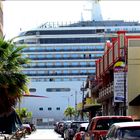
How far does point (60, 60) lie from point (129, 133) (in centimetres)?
12639

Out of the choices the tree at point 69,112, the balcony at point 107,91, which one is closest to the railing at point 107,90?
the balcony at point 107,91

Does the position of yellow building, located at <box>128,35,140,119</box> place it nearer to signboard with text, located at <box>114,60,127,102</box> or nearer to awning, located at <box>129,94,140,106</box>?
awning, located at <box>129,94,140,106</box>

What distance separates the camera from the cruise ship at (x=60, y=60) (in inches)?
5468

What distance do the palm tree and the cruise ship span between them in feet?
339

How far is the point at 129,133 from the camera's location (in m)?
15.1

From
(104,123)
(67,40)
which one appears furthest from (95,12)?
(104,123)

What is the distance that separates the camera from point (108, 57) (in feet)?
180

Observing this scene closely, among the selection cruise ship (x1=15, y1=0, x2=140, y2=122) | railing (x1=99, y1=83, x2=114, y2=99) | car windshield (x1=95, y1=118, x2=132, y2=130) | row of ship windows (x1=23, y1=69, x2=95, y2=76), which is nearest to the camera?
car windshield (x1=95, y1=118, x2=132, y2=130)

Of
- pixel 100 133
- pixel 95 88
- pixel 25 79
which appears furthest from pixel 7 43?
pixel 95 88

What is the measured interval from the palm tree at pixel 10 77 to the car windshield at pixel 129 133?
17.5m

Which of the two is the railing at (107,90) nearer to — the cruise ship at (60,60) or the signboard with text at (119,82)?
the signboard with text at (119,82)

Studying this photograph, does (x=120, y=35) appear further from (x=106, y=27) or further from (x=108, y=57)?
(x=106, y=27)

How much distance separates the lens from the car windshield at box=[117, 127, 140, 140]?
49.2 feet

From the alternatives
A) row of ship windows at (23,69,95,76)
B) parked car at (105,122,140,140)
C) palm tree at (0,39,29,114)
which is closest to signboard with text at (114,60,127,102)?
palm tree at (0,39,29,114)
